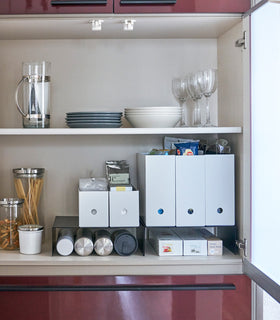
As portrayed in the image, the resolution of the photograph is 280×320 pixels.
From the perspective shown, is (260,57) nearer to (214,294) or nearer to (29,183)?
(214,294)

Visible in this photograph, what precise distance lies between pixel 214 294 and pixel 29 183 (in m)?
0.89

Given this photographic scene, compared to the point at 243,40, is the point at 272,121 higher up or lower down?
lower down

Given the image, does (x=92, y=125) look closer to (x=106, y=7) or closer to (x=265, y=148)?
(x=106, y=7)

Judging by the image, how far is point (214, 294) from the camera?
76.9 inches

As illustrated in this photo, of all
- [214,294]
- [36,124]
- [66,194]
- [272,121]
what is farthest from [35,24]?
[214,294]

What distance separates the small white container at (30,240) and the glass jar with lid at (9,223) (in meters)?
0.08

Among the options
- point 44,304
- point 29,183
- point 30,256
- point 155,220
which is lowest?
point 44,304

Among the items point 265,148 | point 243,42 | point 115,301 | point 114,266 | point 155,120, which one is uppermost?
point 243,42

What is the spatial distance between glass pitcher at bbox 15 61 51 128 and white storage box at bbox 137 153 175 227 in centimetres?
45

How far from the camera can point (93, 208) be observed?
6.70ft

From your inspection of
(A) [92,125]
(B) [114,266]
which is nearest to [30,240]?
(B) [114,266]

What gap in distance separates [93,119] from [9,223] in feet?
1.81

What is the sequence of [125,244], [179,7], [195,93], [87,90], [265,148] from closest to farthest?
[265,148] < [179,7] < [125,244] < [195,93] < [87,90]

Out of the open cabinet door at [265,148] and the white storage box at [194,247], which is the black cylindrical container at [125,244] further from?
the open cabinet door at [265,148]
